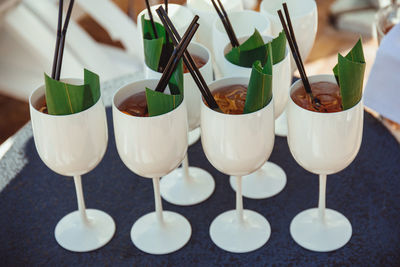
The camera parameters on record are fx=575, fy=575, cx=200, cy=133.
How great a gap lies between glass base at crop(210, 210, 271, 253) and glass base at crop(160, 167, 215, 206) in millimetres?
53

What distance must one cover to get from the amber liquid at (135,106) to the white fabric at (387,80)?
569 mm

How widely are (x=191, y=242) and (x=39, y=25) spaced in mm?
1369

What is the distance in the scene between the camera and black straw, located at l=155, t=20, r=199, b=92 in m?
0.61

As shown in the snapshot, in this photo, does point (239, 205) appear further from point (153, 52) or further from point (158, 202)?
point (153, 52)

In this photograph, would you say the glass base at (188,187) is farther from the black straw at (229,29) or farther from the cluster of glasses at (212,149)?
the black straw at (229,29)

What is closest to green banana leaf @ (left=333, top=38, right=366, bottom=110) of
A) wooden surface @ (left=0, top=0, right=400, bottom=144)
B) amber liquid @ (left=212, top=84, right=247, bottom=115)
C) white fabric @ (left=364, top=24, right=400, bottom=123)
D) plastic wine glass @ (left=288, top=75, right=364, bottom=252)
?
plastic wine glass @ (left=288, top=75, right=364, bottom=252)

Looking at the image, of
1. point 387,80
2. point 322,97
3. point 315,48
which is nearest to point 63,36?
point 322,97

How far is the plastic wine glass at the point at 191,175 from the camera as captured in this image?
74 centimetres

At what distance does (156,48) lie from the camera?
723 mm

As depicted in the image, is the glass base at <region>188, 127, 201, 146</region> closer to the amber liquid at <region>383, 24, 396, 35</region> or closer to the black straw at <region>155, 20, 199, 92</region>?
the black straw at <region>155, 20, 199, 92</region>

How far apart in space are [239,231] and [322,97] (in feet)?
0.68

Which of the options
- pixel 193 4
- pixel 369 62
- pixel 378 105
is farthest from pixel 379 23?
pixel 369 62

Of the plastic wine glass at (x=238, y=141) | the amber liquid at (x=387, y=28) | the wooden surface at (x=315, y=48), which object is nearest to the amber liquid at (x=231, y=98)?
the plastic wine glass at (x=238, y=141)

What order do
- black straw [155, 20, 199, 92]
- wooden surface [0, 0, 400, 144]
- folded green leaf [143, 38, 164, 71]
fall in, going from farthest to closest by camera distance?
wooden surface [0, 0, 400, 144], folded green leaf [143, 38, 164, 71], black straw [155, 20, 199, 92]
